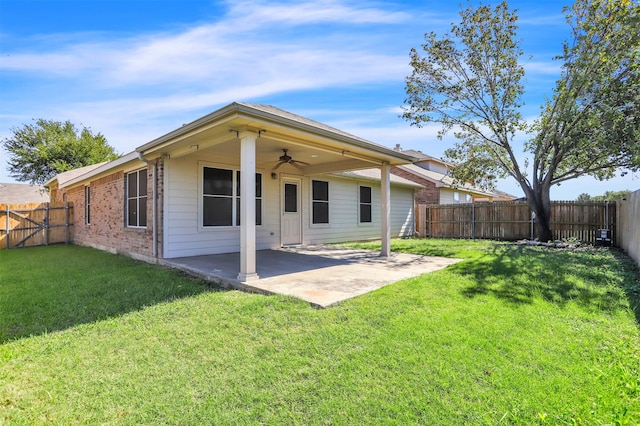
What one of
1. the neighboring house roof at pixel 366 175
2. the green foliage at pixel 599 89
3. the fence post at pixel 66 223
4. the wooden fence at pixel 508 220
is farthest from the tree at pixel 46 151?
the green foliage at pixel 599 89

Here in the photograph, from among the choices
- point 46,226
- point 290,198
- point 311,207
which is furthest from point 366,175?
point 46,226

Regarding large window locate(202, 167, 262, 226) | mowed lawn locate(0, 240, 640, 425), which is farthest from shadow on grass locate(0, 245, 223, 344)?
large window locate(202, 167, 262, 226)

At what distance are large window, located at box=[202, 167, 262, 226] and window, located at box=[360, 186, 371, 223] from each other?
5858 millimetres

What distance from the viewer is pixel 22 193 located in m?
25.4

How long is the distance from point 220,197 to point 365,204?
6648mm

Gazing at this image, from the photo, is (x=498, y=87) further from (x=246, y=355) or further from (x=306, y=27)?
(x=246, y=355)

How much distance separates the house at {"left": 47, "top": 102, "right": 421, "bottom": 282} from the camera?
5566 millimetres

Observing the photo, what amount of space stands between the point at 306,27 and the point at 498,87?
789 cm

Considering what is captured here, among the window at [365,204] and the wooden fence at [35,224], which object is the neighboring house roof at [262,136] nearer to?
the window at [365,204]

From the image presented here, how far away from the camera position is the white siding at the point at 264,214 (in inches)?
314

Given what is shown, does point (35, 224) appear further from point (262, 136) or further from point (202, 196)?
point (262, 136)

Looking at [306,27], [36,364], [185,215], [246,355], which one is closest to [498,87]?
[306,27]

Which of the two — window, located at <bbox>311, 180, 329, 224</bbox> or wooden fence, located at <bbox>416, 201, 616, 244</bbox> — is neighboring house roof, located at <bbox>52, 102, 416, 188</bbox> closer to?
window, located at <bbox>311, 180, 329, 224</bbox>

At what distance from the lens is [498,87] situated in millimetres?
11883
